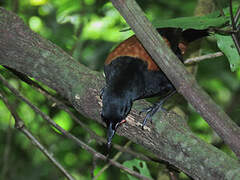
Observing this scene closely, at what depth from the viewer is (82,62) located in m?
4.48

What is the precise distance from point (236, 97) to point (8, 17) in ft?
12.6

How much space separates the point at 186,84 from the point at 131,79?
95cm

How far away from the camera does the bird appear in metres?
2.38

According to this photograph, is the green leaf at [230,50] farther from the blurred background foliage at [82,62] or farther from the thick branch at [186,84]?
the blurred background foliage at [82,62]

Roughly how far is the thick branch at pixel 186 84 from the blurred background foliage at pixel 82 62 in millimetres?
2089

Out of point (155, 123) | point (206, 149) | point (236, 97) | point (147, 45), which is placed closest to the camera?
point (147, 45)

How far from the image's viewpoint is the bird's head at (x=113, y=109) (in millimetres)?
2344

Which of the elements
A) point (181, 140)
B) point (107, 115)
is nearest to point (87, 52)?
point (107, 115)

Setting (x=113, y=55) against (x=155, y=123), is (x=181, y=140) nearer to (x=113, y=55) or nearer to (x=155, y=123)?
(x=155, y=123)

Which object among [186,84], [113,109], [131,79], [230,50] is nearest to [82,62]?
[131,79]

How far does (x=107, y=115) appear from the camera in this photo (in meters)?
2.35

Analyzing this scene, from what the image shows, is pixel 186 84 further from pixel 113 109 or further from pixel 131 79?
pixel 131 79

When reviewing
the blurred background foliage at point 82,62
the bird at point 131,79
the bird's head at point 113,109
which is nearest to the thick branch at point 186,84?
the bird at point 131,79

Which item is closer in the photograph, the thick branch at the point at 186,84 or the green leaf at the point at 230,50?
the thick branch at the point at 186,84
